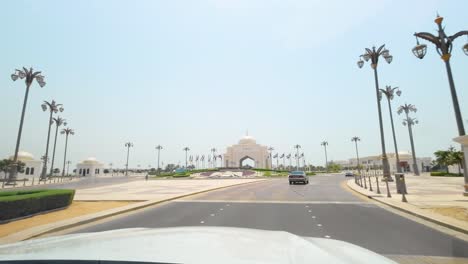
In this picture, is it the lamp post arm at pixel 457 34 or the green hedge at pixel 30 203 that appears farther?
the lamp post arm at pixel 457 34

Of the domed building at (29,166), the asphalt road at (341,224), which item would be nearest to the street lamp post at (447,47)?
the asphalt road at (341,224)

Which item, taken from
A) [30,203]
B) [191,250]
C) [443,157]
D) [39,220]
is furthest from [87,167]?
[191,250]

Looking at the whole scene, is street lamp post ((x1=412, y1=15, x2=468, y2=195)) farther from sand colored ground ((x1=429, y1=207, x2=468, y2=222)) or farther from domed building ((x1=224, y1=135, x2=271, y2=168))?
domed building ((x1=224, y1=135, x2=271, y2=168))

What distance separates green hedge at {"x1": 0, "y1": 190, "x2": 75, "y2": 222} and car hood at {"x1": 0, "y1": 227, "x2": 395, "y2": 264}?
34.2 feet

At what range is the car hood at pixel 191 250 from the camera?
74.7 inches

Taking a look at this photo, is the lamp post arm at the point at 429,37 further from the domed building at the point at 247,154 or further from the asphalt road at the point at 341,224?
the domed building at the point at 247,154

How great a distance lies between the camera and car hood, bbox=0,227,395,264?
1897 mm

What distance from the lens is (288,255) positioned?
2.10 m

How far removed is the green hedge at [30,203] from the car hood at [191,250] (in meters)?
10.4

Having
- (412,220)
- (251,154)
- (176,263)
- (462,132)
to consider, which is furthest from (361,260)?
(251,154)

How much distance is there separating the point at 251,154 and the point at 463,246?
117 meters

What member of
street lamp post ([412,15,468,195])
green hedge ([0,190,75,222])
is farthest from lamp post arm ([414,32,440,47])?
green hedge ([0,190,75,222])

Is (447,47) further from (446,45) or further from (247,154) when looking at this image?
(247,154)

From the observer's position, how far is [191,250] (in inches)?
80.0
